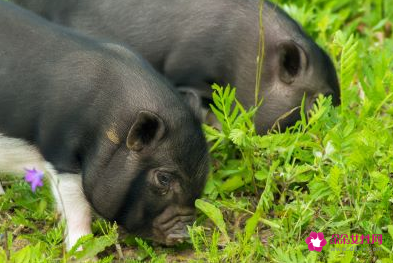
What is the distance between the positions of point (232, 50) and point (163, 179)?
1.74 meters

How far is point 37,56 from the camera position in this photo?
19.2 ft

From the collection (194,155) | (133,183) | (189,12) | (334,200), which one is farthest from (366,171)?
(189,12)

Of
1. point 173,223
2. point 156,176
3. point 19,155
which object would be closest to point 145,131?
point 156,176

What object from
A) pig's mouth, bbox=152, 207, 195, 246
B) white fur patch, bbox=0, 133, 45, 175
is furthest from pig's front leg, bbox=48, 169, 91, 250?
pig's mouth, bbox=152, 207, 195, 246

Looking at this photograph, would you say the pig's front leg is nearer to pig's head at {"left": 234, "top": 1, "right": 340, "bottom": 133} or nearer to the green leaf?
the green leaf

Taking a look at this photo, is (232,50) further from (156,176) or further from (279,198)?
(156,176)

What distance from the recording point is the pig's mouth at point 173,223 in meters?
5.46

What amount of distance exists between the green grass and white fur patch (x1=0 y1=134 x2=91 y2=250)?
0.13 m

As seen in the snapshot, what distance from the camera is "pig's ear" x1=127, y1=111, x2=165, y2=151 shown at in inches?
207

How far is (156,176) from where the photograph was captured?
17.7ft

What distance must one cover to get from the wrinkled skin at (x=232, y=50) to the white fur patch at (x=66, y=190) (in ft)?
4.84

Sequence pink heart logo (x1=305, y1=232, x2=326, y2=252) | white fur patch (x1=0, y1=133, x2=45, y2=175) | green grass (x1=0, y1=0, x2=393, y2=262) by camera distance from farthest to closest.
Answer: white fur patch (x1=0, y1=133, x2=45, y2=175)
green grass (x1=0, y1=0, x2=393, y2=262)
pink heart logo (x1=305, y1=232, x2=326, y2=252)

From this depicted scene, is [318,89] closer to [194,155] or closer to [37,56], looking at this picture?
[194,155]

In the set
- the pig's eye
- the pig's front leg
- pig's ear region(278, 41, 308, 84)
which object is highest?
pig's ear region(278, 41, 308, 84)
